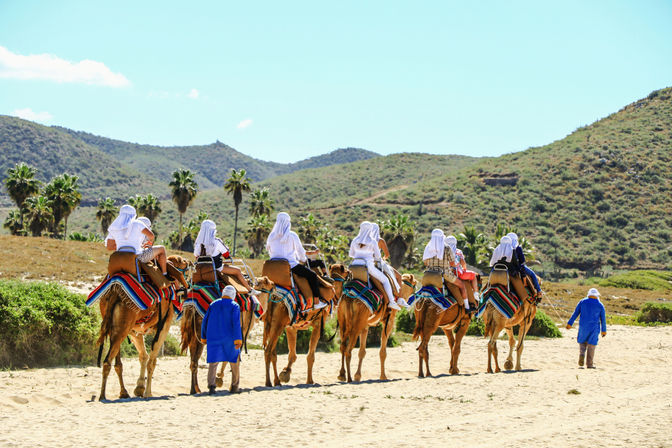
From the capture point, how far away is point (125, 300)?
35.7ft


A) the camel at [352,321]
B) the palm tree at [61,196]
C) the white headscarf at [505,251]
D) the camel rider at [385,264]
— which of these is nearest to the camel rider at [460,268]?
the white headscarf at [505,251]

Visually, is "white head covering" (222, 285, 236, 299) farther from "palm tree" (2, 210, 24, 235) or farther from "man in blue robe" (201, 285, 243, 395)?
"palm tree" (2, 210, 24, 235)

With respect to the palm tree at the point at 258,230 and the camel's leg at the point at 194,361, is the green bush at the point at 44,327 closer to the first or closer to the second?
the camel's leg at the point at 194,361

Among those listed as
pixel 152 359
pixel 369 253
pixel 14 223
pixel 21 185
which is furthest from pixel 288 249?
pixel 14 223

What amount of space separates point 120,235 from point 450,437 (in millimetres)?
6269

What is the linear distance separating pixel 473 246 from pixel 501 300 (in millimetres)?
46907

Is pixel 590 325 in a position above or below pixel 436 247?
below

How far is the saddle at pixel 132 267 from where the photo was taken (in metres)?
11.1

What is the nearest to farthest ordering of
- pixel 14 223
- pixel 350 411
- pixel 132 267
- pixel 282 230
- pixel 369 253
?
pixel 350 411
pixel 132 267
pixel 282 230
pixel 369 253
pixel 14 223

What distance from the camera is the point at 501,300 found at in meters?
15.5

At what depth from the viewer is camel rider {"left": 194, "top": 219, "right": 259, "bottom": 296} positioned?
12.3m

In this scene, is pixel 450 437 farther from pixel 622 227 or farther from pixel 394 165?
pixel 394 165

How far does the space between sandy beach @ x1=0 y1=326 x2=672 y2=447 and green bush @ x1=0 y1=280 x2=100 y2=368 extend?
70 cm

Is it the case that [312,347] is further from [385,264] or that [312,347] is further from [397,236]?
[397,236]
